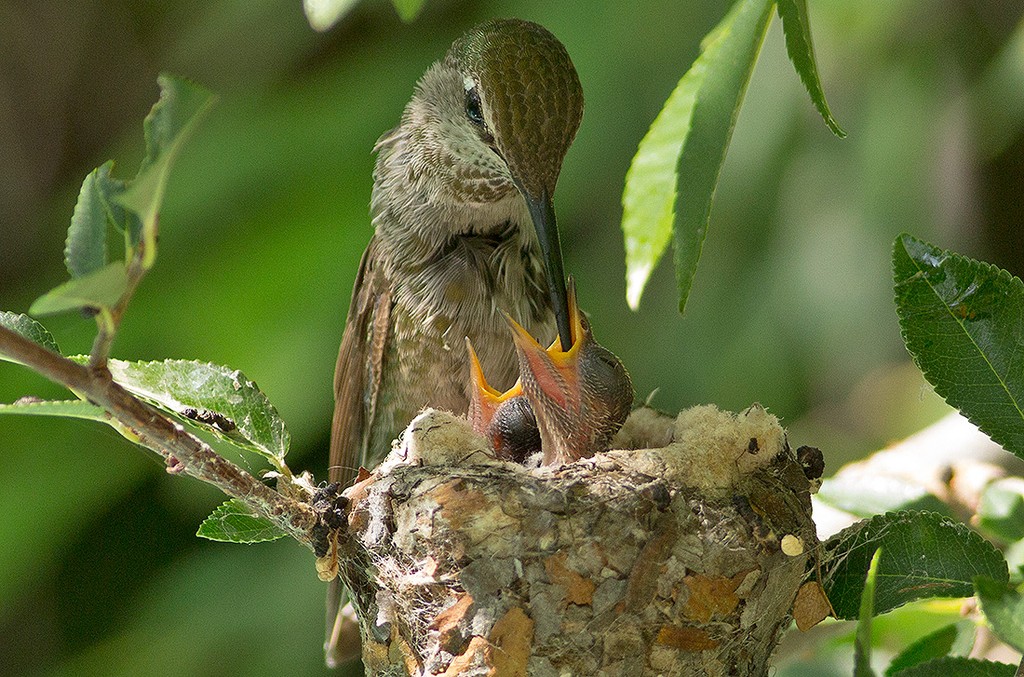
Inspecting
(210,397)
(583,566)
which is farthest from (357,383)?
(210,397)

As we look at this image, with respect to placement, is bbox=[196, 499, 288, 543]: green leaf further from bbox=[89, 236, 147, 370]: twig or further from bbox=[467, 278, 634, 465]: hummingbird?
bbox=[467, 278, 634, 465]: hummingbird

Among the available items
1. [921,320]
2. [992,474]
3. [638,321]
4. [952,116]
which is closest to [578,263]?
[638,321]

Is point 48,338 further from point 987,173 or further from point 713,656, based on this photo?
point 987,173

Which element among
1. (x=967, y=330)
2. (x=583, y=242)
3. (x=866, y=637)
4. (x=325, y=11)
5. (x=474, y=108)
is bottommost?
(x=866, y=637)

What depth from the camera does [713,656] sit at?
1.58 metres

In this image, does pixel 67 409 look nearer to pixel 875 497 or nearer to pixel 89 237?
pixel 89 237

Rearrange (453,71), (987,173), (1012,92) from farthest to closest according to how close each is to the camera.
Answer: (987,173)
(1012,92)
(453,71)

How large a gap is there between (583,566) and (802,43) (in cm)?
78

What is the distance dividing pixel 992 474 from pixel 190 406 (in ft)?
4.65

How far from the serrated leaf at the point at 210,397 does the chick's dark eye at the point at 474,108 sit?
965mm

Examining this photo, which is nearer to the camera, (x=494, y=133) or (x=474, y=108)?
(x=494, y=133)

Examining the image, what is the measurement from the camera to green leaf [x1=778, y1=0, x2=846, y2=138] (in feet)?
3.51

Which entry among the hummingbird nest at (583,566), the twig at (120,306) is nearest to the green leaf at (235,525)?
the hummingbird nest at (583,566)

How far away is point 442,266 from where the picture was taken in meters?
2.31
